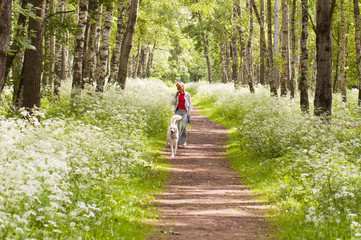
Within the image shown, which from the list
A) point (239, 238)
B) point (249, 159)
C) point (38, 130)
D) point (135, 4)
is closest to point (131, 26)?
point (135, 4)

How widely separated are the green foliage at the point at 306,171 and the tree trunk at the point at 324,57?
0.71 meters

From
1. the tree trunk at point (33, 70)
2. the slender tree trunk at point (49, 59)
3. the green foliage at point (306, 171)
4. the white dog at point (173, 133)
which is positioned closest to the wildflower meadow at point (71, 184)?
the tree trunk at point (33, 70)

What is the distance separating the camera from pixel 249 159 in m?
11.5

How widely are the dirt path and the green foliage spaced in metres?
0.45

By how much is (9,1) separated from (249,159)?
8.20 metres

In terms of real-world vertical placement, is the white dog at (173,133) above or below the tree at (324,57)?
below

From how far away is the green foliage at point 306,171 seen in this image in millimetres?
5543

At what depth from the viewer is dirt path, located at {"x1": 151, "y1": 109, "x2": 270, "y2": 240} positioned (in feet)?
20.3

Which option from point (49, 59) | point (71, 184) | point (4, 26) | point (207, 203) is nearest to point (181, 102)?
point (49, 59)

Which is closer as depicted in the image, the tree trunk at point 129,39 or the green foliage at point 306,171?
the green foliage at point 306,171

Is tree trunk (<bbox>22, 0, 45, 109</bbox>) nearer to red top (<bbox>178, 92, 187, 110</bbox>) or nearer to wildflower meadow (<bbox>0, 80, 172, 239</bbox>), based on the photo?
wildflower meadow (<bbox>0, 80, 172, 239</bbox>)

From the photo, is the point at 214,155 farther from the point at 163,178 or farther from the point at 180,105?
the point at 163,178

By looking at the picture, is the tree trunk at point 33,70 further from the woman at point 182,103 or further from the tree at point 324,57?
the tree at point 324,57

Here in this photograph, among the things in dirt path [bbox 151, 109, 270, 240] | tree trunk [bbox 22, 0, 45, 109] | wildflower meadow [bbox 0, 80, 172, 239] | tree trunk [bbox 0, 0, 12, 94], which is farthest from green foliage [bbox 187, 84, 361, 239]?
tree trunk [bbox 22, 0, 45, 109]
